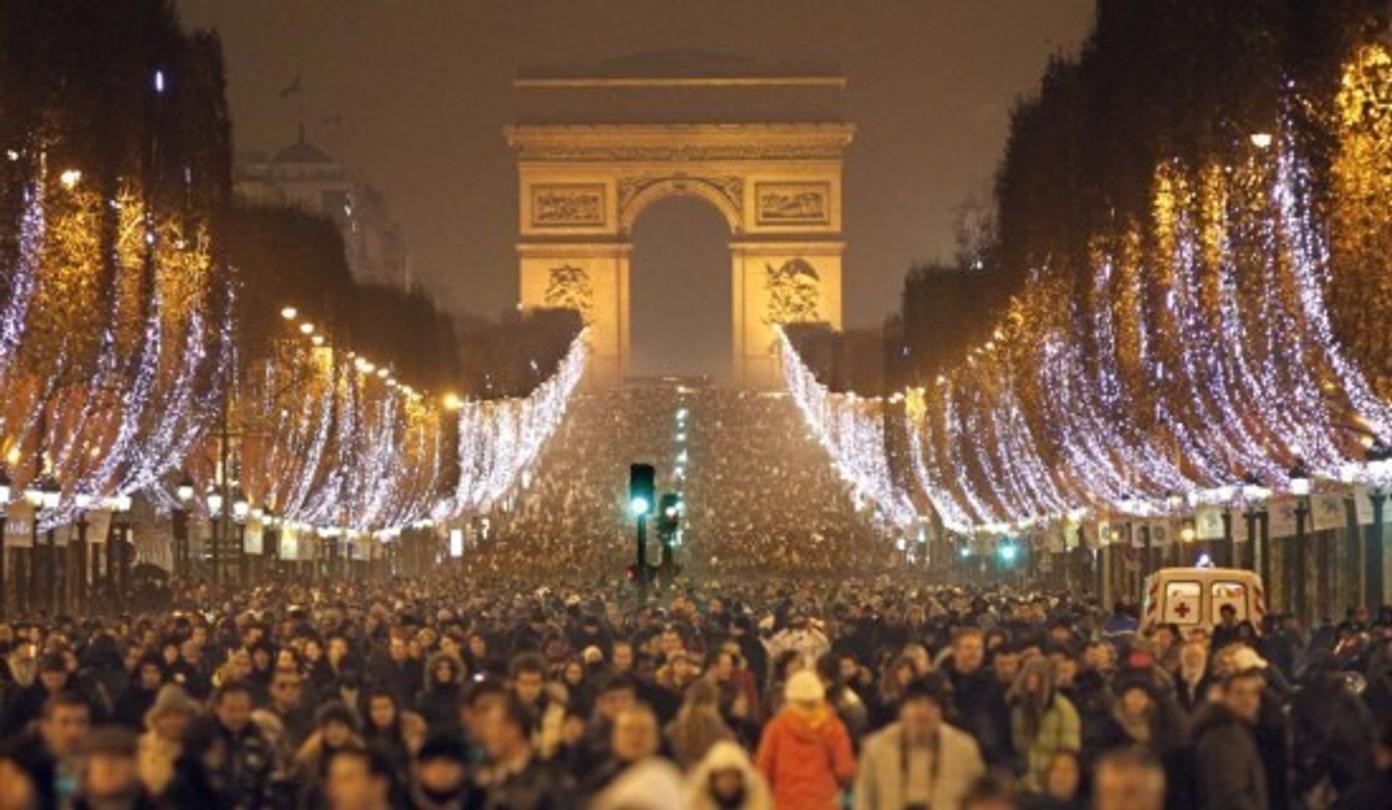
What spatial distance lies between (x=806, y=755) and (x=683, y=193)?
156 metres

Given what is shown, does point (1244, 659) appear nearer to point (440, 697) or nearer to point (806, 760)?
point (440, 697)

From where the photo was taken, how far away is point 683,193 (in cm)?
17475

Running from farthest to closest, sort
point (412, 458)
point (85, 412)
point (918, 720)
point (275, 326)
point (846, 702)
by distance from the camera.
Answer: point (412, 458)
point (275, 326)
point (85, 412)
point (846, 702)
point (918, 720)

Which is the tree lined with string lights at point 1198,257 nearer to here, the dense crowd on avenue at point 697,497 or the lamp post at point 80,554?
the lamp post at point 80,554

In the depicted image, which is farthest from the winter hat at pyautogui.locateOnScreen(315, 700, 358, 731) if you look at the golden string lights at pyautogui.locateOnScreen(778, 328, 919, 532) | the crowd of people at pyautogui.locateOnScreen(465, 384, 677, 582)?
the golden string lights at pyautogui.locateOnScreen(778, 328, 919, 532)

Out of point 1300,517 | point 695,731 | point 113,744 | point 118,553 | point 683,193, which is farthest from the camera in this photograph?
point 683,193

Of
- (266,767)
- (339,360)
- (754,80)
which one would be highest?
(754,80)

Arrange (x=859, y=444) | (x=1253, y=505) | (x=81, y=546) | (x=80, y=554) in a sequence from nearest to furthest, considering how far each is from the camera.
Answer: (x=1253, y=505) → (x=81, y=546) → (x=80, y=554) → (x=859, y=444)

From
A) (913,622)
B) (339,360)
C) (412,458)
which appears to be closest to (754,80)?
(412,458)

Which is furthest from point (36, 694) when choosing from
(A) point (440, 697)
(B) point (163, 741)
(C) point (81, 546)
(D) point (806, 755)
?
(C) point (81, 546)

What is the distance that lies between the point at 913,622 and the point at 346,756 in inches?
984

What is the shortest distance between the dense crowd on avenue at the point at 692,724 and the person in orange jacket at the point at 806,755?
0.5 inches

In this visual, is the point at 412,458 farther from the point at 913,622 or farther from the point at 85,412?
the point at 913,622

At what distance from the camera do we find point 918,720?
1773cm
